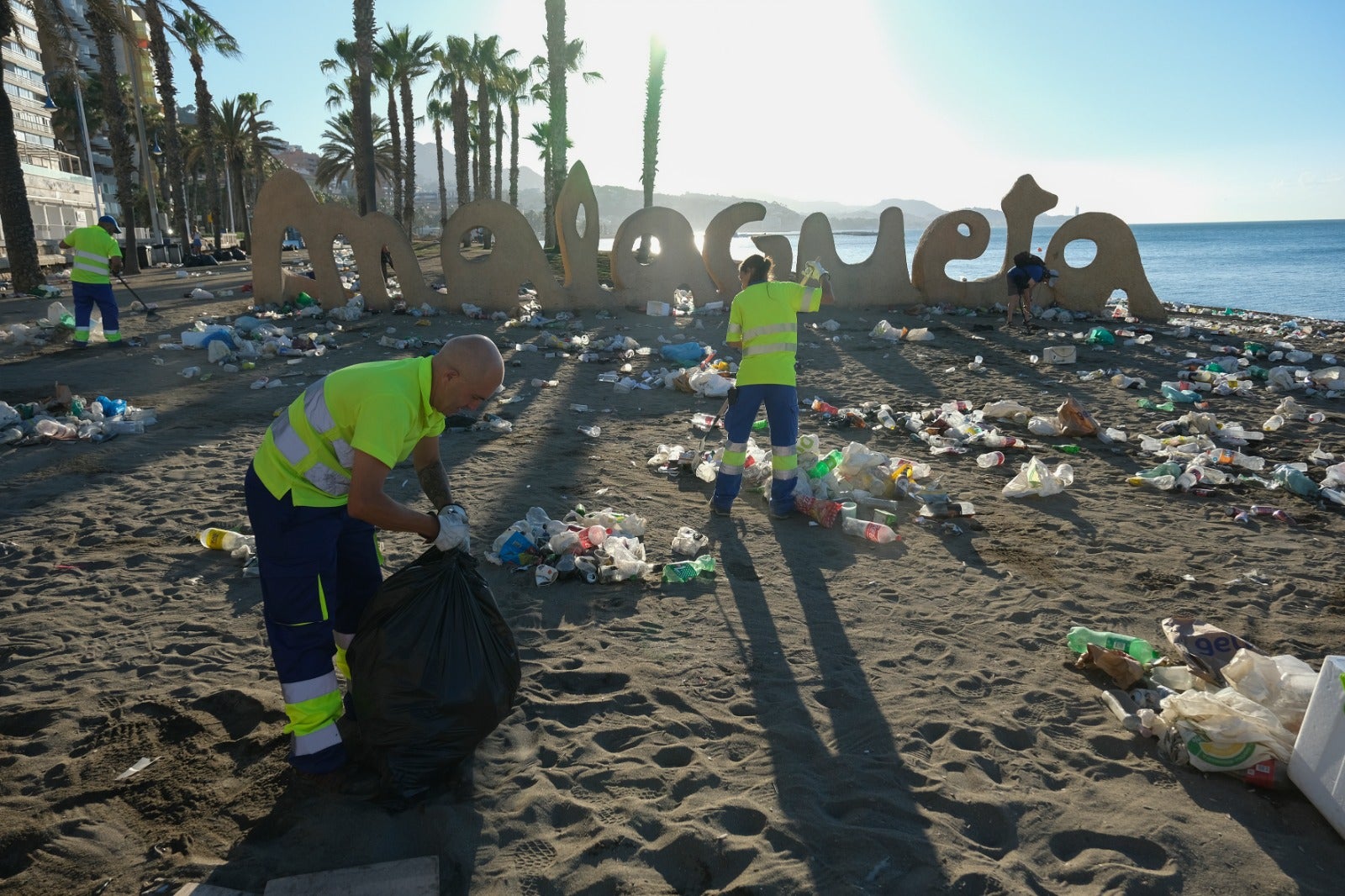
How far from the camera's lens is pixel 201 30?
2647cm

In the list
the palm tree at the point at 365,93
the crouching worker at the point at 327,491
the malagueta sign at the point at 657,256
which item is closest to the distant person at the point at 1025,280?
the malagueta sign at the point at 657,256

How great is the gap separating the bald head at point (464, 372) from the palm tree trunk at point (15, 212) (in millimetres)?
15693

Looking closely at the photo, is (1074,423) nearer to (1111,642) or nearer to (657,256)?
(1111,642)

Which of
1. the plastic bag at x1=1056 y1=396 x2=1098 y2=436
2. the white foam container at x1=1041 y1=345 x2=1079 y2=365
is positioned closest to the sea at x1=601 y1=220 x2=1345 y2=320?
the white foam container at x1=1041 y1=345 x2=1079 y2=365

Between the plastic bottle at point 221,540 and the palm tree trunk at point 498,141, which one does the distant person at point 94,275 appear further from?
the palm tree trunk at point 498,141

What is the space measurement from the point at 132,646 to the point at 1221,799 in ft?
14.6

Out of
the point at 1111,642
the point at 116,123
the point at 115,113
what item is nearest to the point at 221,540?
the point at 1111,642

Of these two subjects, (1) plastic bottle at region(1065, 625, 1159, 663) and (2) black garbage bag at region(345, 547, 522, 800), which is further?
(1) plastic bottle at region(1065, 625, 1159, 663)

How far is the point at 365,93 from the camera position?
18.2 meters

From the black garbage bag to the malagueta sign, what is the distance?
36.1 ft

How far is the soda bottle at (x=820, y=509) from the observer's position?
202 inches

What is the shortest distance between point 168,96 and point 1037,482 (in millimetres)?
26989

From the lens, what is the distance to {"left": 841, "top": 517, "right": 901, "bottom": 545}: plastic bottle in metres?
4.86

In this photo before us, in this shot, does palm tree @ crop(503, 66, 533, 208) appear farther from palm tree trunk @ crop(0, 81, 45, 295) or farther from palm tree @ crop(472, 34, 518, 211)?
palm tree trunk @ crop(0, 81, 45, 295)
